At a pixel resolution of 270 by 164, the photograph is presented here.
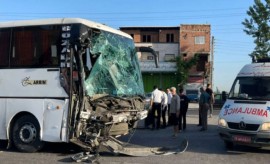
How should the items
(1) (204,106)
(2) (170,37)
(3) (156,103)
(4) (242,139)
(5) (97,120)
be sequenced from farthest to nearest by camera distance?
(2) (170,37), (3) (156,103), (1) (204,106), (4) (242,139), (5) (97,120)

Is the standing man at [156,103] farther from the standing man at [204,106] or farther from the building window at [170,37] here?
the building window at [170,37]

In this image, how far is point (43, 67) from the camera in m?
11.0

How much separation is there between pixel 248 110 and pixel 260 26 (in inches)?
998

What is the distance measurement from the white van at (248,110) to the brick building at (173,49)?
146 feet

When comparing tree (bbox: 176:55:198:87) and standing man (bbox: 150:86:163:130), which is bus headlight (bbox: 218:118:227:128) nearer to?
standing man (bbox: 150:86:163:130)

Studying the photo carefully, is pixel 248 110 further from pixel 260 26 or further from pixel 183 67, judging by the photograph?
pixel 183 67

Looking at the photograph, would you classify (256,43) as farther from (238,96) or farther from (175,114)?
(238,96)

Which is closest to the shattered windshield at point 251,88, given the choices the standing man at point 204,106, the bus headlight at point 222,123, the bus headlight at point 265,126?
the bus headlight at point 222,123

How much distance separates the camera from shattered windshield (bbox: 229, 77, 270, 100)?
11745 millimetres

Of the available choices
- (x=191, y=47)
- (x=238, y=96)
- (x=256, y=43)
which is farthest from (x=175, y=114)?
(x=191, y=47)

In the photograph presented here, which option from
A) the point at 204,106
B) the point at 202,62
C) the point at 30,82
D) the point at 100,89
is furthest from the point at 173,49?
the point at 30,82

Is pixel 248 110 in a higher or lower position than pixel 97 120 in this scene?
higher

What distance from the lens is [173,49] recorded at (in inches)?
2391

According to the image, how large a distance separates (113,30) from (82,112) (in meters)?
2.77
